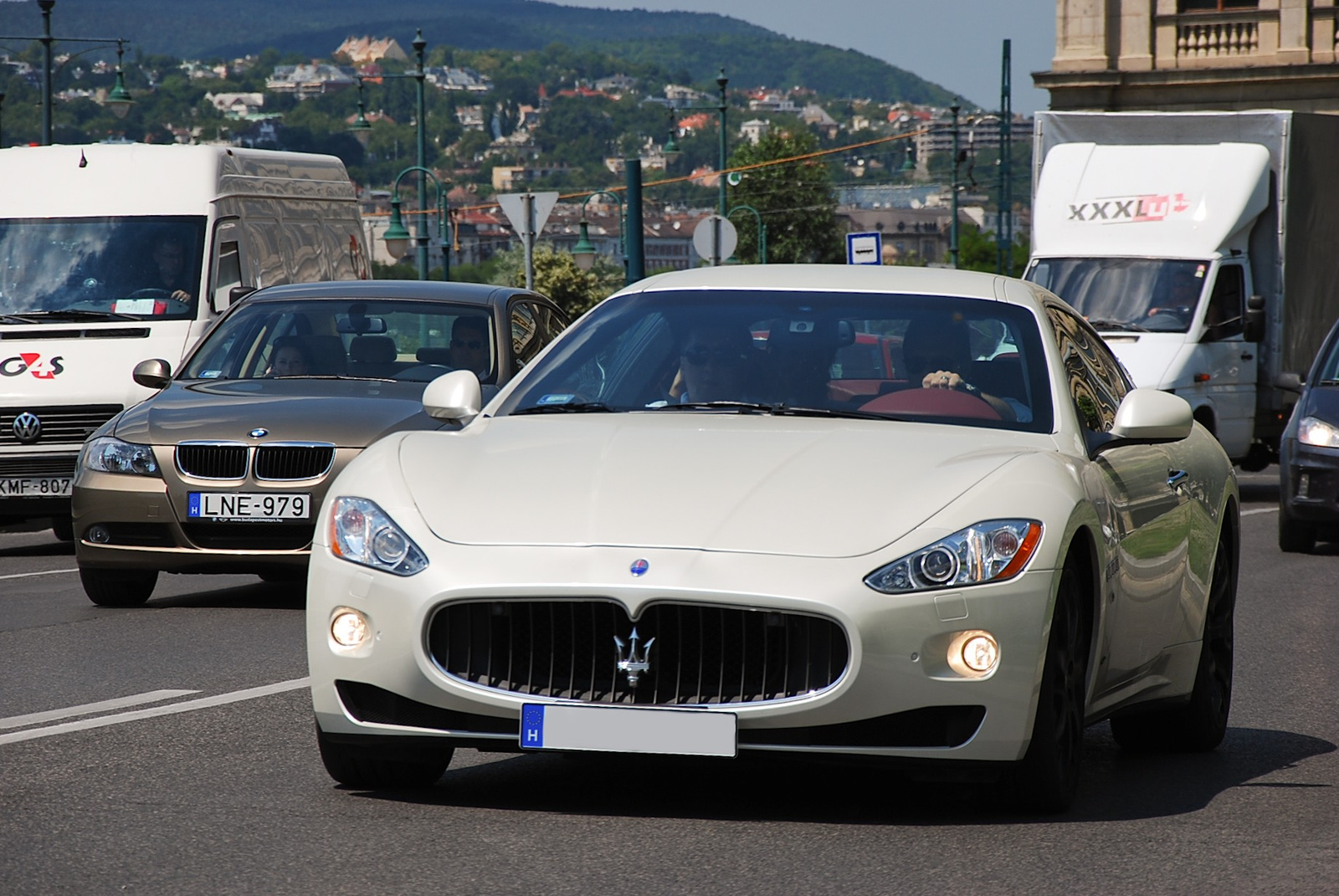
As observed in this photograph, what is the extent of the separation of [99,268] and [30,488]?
180 centimetres

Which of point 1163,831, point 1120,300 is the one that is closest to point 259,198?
point 1120,300

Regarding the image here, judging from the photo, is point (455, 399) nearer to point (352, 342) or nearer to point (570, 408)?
point (570, 408)

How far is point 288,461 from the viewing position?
10.6m

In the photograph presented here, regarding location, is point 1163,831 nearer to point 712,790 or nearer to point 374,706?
point 712,790

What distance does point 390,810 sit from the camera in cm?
553

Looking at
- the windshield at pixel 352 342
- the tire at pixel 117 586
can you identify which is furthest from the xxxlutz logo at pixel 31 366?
the tire at pixel 117 586

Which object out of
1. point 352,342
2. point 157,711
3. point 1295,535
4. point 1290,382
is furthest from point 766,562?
point 1290,382

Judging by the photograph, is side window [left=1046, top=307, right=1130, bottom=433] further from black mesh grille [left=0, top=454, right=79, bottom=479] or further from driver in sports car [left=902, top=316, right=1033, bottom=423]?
black mesh grille [left=0, top=454, right=79, bottom=479]

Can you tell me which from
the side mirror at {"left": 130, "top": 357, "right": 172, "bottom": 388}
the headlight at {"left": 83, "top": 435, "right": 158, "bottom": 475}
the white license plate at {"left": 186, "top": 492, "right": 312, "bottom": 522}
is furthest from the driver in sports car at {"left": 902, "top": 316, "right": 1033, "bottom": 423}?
the side mirror at {"left": 130, "top": 357, "right": 172, "bottom": 388}

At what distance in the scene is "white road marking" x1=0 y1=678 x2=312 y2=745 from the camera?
680cm

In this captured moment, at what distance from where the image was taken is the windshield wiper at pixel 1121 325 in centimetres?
2055

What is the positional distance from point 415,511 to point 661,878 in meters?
1.16

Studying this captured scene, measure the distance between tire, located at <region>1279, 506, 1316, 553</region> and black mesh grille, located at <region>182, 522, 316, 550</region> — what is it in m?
7.61

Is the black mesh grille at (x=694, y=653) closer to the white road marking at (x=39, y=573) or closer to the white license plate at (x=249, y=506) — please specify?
the white license plate at (x=249, y=506)
